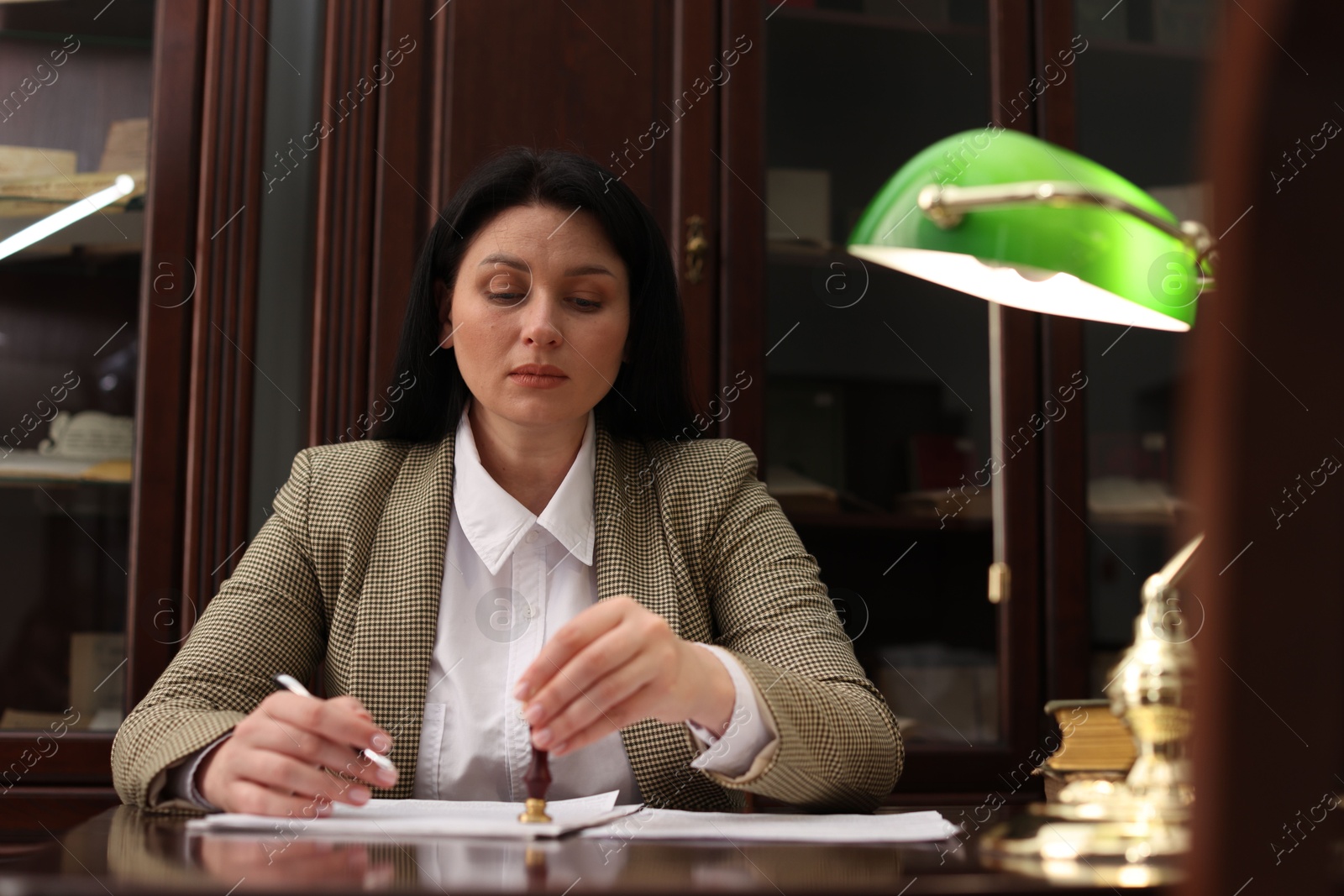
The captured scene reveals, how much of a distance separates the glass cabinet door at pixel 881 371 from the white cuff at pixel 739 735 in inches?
31.5

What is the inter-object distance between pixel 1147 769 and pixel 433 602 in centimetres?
77

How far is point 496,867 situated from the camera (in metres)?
0.61

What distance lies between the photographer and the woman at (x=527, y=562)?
103 centimetres

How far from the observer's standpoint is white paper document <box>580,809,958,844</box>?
0.78m

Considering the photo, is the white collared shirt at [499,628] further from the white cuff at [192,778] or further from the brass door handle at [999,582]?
the brass door handle at [999,582]

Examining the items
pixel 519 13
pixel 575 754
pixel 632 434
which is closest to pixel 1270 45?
pixel 575 754

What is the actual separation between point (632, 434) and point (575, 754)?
0.46 meters

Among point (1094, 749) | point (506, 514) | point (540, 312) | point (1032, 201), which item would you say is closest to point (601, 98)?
point (540, 312)

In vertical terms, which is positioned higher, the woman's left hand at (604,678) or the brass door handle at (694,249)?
the brass door handle at (694,249)

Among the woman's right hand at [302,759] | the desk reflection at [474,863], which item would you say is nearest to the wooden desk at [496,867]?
the desk reflection at [474,863]

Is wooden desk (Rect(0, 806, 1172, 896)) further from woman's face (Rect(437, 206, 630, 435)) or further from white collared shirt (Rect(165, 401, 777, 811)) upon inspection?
woman's face (Rect(437, 206, 630, 435))

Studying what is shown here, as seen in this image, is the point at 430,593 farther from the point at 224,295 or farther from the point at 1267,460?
the point at 1267,460

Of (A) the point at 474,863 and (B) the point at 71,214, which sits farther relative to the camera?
(B) the point at 71,214

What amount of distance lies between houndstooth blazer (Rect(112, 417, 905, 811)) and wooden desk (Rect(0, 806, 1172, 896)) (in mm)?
330
